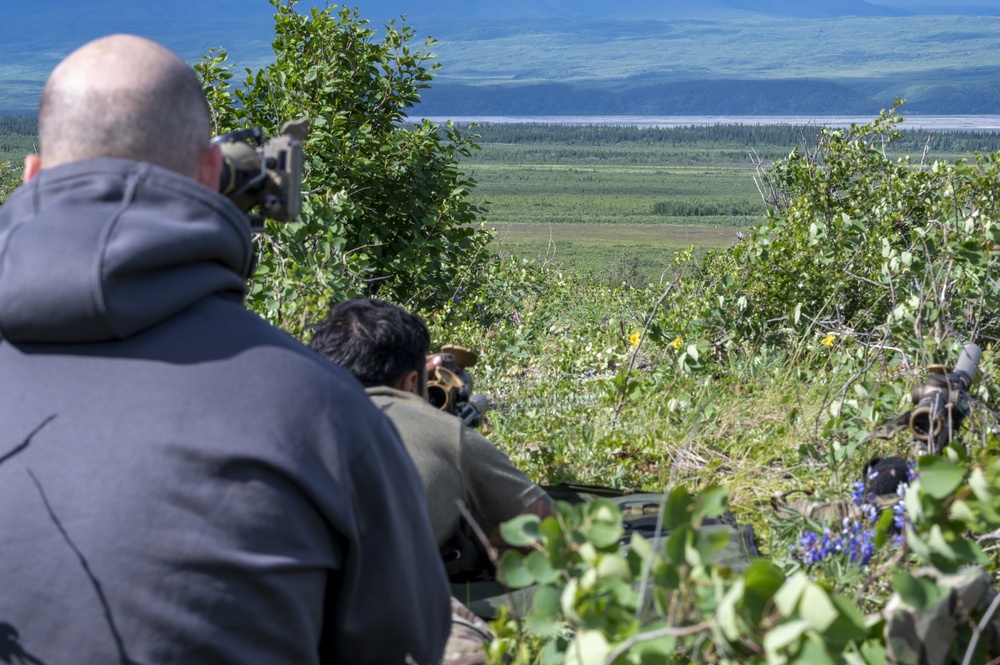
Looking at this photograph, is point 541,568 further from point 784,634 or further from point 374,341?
point 374,341

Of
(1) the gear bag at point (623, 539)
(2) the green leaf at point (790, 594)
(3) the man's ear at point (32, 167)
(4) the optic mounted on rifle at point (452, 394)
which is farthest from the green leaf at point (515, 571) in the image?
(4) the optic mounted on rifle at point (452, 394)

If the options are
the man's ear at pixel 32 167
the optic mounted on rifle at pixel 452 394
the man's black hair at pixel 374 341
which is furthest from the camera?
the optic mounted on rifle at pixel 452 394

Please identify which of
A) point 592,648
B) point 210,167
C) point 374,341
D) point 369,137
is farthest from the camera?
point 369,137

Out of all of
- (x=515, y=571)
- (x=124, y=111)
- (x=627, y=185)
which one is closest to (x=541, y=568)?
(x=515, y=571)

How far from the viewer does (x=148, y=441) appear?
4.70ft

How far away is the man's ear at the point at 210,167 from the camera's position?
163 centimetres

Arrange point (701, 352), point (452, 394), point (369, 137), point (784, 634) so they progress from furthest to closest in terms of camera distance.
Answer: point (369, 137)
point (701, 352)
point (452, 394)
point (784, 634)

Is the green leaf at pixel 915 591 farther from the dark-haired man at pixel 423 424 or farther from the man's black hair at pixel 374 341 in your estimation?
the man's black hair at pixel 374 341

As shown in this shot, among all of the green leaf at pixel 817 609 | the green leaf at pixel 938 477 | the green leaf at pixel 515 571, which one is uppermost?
the green leaf at pixel 938 477

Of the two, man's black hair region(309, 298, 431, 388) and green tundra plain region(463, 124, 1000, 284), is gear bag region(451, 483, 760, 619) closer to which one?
man's black hair region(309, 298, 431, 388)

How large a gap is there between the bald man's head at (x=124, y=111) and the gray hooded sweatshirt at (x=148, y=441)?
0.07 m

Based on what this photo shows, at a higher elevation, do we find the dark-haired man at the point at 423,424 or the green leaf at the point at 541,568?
the green leaf at the point at 541,568

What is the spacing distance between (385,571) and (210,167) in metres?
0.60

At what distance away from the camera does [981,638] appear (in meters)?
1.60
